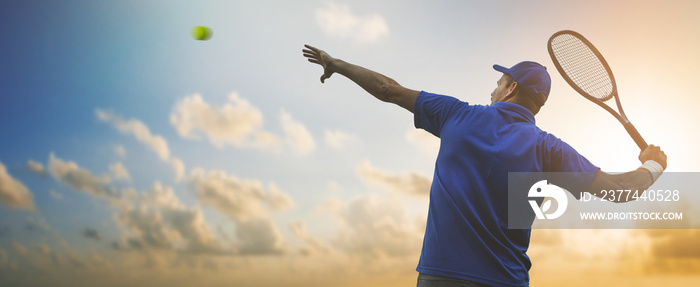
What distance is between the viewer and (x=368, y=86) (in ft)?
14.2

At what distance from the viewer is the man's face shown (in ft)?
14.7

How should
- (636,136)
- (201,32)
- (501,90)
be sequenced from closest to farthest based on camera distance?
(501,90) → (636,136) → (201,32)

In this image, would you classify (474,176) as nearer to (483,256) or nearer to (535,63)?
(483,256)

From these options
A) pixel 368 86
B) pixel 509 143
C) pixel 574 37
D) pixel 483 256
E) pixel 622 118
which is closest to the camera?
pixel 483 256

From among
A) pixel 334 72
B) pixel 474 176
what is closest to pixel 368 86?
pixel 334 72

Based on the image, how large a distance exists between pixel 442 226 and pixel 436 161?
A: 55 cm

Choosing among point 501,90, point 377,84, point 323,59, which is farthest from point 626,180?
point 323,59

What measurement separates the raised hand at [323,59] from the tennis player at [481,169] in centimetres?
20

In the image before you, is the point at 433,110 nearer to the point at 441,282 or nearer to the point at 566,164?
the point at 566,164

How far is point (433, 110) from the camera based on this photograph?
13.5 feet

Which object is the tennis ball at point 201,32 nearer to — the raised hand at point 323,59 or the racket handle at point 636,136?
the raised hand at point 323,59

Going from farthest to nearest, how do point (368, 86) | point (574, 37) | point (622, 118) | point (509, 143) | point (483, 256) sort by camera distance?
point (574, 37) < point (622, 118) < point (368, 86) < point (509, 143) < point (483, 256)

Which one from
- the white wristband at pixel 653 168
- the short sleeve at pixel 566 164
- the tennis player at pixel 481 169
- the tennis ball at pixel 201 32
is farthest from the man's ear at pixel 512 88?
the tennis ball at pixel 201 32

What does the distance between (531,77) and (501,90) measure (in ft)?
0.90
